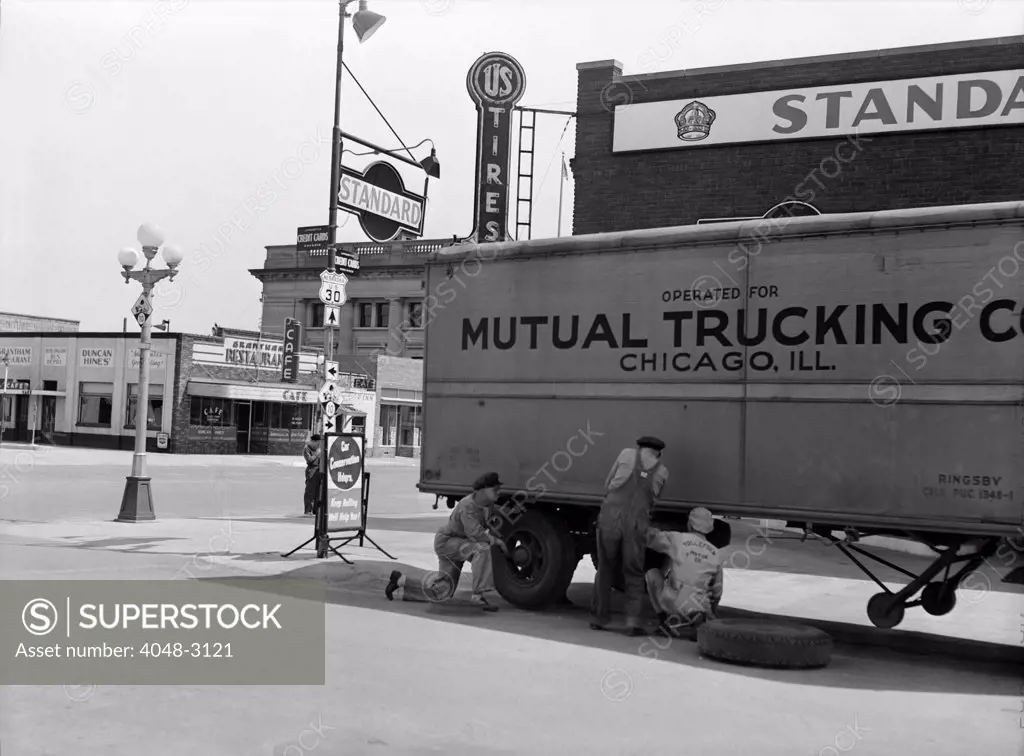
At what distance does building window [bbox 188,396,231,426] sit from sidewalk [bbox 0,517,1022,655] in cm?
3104

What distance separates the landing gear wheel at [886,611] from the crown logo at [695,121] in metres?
10.1

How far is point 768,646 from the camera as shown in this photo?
8500 millimetres

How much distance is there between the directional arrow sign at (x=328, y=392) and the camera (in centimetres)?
1527

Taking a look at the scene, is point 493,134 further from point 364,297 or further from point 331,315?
point 364,297

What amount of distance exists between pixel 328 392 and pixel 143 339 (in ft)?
18.0

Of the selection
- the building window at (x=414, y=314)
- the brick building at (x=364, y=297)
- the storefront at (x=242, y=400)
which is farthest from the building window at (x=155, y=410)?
the building window at (x=414, y=314)

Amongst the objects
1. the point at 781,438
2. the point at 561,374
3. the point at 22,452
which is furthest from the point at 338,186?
the point at 22,452

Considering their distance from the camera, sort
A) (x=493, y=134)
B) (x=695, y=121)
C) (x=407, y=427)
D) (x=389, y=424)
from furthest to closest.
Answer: (x=407, y=427) → (x=389, y=424) → (x=493, y=134) → (x=695, y=121)

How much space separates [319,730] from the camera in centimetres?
620

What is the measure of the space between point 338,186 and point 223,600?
7.08 m

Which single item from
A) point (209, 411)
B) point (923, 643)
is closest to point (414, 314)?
point (209, 411)

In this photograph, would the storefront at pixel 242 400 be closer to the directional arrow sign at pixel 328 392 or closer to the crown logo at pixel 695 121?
the crown logo at pixel 695 121

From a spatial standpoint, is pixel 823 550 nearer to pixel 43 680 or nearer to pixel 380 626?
pixel 380 626

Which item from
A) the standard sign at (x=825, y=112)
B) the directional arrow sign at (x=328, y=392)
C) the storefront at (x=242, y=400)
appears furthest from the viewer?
the storefront at (x=242, y=400)
